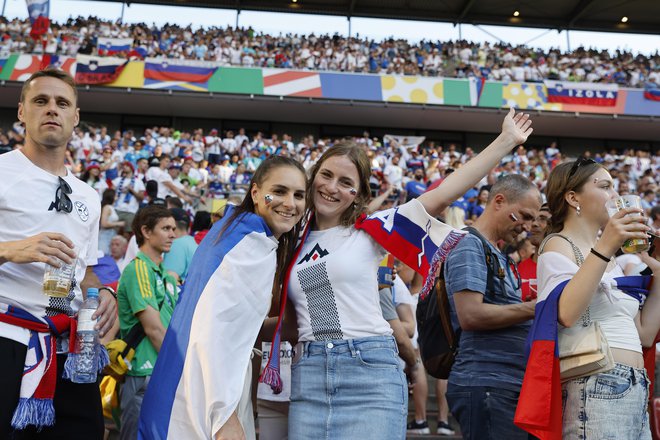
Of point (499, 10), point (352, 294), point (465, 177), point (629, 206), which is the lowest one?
point (352, 294)

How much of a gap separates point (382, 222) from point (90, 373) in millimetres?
1252

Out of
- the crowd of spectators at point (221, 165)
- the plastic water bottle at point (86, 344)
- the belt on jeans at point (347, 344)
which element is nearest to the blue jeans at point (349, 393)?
the belt on jeans at point (347, 344)

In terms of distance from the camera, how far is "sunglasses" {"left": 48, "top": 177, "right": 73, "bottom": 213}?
230cm

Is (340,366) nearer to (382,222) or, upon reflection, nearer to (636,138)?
(382,222)

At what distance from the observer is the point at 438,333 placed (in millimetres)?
2980

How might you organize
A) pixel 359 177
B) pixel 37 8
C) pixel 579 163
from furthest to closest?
1. pixel 37 8
2. pixel 579 163
3. pixel 359 177

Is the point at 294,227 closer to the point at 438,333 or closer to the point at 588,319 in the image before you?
the point at 438,333


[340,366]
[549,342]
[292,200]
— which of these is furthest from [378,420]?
[292,200]

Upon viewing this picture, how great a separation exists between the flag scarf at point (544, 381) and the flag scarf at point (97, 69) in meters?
20.8

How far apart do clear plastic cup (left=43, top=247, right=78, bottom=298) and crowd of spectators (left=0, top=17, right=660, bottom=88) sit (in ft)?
67.5

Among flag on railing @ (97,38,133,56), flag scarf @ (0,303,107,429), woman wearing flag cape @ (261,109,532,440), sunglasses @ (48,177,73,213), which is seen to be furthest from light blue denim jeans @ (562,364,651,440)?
flag on railing @ (97,38,133,56)

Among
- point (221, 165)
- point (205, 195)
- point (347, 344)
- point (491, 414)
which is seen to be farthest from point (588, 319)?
point (221, 165)

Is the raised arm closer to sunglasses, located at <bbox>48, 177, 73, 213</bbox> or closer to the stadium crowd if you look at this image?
the stadium crowd

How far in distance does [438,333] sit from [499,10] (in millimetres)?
30025
